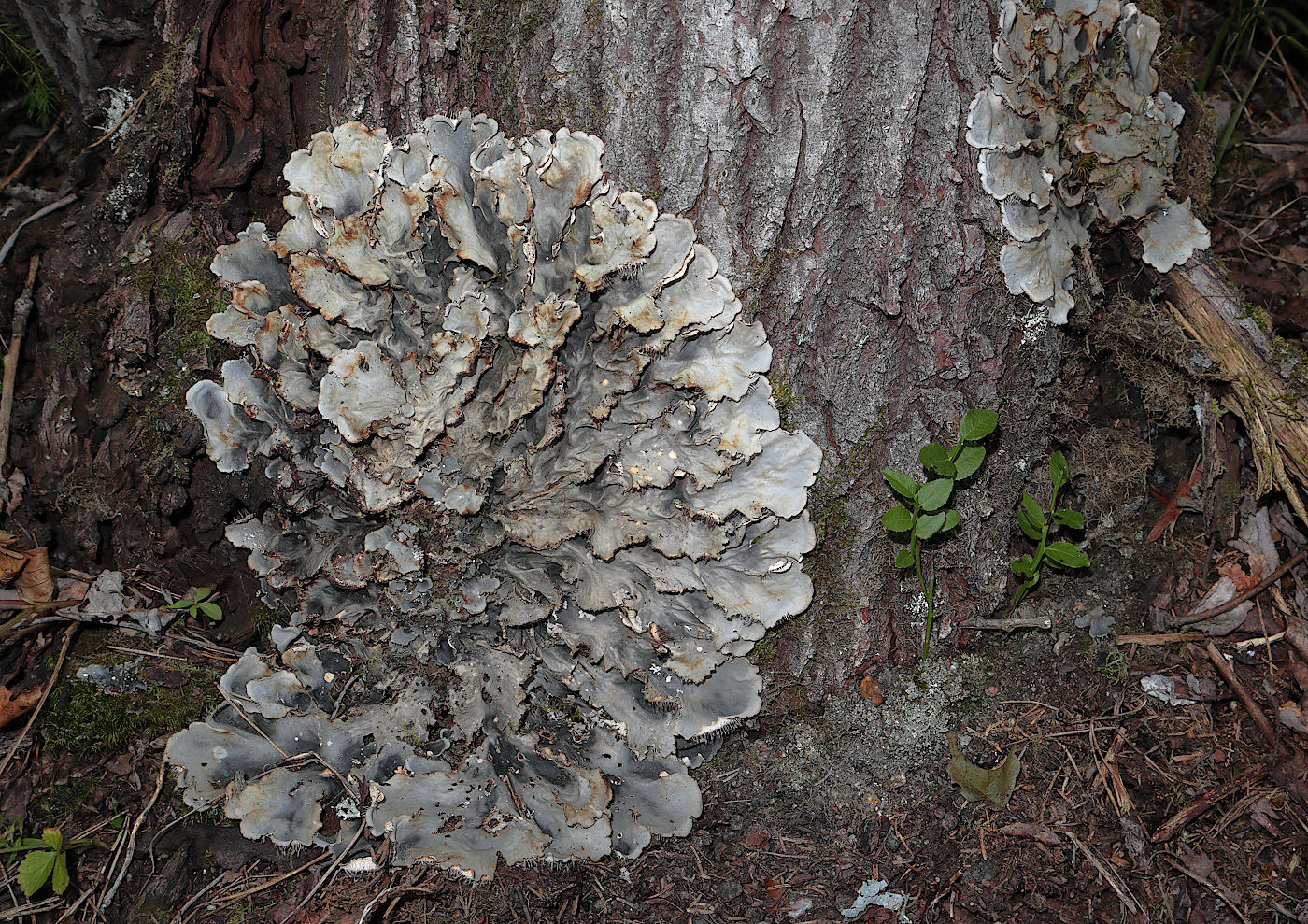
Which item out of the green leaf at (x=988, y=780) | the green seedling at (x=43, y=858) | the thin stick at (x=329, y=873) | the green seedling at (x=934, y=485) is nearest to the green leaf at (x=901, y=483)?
the green seedling at (x=934, y=485)

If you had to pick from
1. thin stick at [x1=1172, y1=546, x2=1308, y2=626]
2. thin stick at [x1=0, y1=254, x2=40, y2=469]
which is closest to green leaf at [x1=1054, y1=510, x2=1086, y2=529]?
thin stick at [x1=1172, y1=546, x2=1308, y2=626]

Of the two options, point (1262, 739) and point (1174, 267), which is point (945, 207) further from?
point (1262, 739)

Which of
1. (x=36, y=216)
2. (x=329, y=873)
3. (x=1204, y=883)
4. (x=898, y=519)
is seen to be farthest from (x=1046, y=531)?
(x=36, y=216)

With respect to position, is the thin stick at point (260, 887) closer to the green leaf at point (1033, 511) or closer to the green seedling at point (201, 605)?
the green seedling at point (201, 605)

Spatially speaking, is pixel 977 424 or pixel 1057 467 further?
pixel 1057 467

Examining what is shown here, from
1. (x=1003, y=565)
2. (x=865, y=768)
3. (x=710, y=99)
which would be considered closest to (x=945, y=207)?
(x=710, y=99)

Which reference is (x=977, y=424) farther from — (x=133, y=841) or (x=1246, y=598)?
(x=133, y=841)
